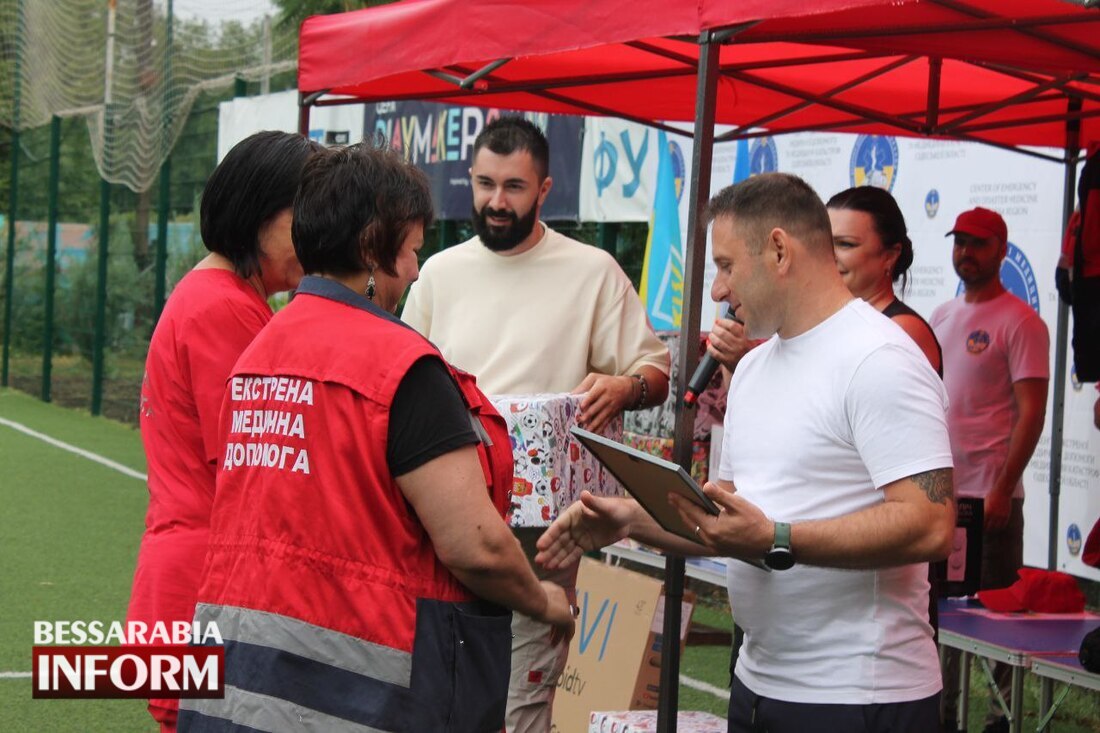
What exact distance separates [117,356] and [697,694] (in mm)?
13050

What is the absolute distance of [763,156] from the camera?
27.9ft

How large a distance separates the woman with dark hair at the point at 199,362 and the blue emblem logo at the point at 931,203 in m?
4.90

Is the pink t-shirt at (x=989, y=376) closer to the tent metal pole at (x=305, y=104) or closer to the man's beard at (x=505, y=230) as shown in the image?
the man's beard at (x=505, y=230)

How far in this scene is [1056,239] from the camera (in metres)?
6.84

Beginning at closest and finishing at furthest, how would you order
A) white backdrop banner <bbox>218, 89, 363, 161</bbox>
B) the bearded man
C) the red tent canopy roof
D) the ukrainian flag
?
the red tent canopy roof < the bearded man < the ukrainian flag < white backdrop banner <bbox>218, 89, 363, 161</bbox>

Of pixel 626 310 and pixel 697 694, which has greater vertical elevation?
pixel 626 310

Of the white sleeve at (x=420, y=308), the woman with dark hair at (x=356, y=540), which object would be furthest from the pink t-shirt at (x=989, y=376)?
the woman with dark hair at (x=356, y=540)

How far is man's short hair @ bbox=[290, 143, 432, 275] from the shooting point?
2562 millimetres

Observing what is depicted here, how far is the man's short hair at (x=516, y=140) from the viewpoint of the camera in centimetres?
471

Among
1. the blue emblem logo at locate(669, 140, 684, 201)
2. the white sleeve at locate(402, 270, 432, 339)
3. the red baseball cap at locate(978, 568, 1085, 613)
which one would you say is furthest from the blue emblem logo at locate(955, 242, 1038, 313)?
the white sleeve at locate(402, 270, 432, 339)

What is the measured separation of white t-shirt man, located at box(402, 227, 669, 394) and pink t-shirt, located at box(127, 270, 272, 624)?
58.5 inches

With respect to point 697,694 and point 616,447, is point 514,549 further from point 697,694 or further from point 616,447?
point 697,694

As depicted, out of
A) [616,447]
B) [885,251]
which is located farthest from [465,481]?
[885,251]

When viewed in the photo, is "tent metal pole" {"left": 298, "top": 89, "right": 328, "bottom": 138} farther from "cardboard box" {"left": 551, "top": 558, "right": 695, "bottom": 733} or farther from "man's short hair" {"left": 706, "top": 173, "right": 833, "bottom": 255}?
"man's short hair" {"left": 706, "top": 173, "right": 833, "bottom": 255}
